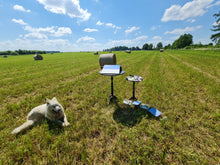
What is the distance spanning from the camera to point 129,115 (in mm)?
3467

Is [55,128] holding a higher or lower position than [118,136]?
higher

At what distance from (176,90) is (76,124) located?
5.59 metres

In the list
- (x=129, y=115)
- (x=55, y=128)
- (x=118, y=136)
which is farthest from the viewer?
(x=129, y=115)

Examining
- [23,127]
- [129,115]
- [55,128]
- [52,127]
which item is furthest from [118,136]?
[23,127]

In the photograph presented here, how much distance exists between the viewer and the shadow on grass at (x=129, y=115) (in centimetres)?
312

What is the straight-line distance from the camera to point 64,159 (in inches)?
78.1

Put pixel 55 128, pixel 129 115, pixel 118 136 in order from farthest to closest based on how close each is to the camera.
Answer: pixel 129 115 < pixel 55 128 < pixel 118 136

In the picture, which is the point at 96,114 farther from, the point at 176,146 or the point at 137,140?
the point at 176,146

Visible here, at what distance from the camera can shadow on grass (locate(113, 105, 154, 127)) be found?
10.2 ft

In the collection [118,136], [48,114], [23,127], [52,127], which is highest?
[48,114]

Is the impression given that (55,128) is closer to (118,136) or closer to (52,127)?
(52,127)

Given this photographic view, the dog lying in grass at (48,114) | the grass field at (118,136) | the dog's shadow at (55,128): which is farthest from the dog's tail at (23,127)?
the dog's shadow at (55,128)

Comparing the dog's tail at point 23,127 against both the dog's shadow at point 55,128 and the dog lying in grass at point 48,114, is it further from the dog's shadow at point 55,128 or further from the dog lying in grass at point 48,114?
the dog's shadow at point 55,128

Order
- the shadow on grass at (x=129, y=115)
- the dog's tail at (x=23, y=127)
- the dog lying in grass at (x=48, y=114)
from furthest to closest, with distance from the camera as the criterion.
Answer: the shadow on grass at (x=129, y=115), the dog lying in grass at (x=48, y=114), the dog's tail at (x=23, y=127)
